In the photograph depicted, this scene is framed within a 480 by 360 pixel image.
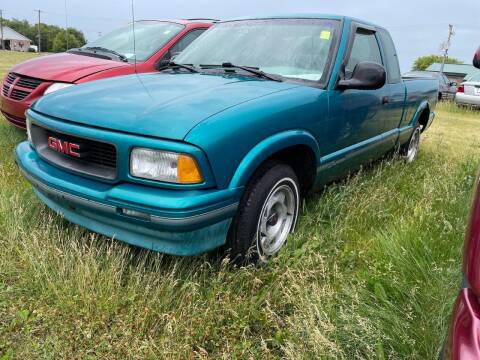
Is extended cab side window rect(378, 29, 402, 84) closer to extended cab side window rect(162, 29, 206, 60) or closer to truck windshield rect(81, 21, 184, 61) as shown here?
extended cab side window rect(162, 29, 206, 60)

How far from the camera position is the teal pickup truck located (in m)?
2.21

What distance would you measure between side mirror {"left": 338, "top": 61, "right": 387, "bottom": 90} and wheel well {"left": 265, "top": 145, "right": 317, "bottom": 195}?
63cm

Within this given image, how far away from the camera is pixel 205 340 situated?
2.09 m

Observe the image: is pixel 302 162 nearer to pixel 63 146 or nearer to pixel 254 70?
pixel 254 70

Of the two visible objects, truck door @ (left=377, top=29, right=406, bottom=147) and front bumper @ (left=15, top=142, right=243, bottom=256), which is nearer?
front bumper @ (left=15, top=142, right=243, bottom=256)

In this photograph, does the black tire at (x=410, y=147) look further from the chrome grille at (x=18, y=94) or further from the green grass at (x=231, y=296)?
the chrome grille at (x=18, y=94)

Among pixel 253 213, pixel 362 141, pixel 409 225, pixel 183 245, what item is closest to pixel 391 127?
pixel 362 141

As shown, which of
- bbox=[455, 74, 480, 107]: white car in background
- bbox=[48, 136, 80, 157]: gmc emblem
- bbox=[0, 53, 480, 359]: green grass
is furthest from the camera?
bbox=[455, 74, 480, 107]: white car in background

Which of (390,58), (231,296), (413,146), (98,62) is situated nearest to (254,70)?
(231,296)

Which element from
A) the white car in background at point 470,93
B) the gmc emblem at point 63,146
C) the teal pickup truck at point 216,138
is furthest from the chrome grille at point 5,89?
the white car in background at point 470,93

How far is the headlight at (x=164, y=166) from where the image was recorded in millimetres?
2166

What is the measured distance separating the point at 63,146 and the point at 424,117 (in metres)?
5.01

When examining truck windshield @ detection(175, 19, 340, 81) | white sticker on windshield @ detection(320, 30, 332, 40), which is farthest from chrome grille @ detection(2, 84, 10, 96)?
white sticker on windshield @ detection(320, 30, 332, 40)

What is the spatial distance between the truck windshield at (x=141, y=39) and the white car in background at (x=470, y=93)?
487 inches
